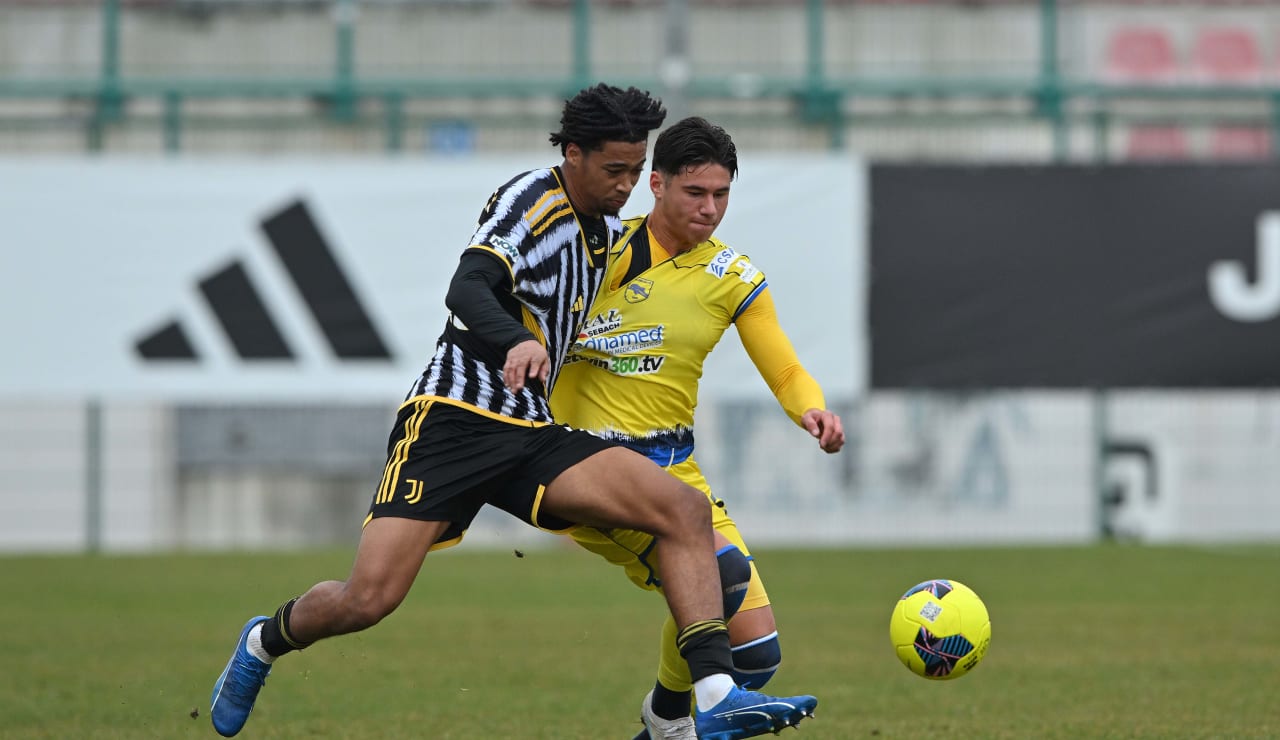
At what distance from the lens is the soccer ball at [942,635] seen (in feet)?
19.7

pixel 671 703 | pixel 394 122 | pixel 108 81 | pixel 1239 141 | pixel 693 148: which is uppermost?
pixel 108 81

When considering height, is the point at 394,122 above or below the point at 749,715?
above

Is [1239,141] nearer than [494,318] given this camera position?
No

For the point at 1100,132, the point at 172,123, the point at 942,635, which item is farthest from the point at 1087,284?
the point at 942,635

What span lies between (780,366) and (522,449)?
985mm

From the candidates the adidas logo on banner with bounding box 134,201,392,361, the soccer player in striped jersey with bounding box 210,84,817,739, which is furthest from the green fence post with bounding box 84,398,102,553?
the soccer player in striped jersey with bounding box 210,84,817,739

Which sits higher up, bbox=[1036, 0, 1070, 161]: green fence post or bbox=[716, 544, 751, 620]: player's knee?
bbox=[1036, 0, 1070, 161]: green fence post

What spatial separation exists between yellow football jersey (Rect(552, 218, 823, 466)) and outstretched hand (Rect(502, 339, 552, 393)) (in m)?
0.93

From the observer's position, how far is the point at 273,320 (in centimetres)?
1521

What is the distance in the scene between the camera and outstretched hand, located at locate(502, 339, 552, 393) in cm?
507

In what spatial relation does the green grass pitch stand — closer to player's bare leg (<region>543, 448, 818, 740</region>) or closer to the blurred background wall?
the blurred background wall

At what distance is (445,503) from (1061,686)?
3.49 meters

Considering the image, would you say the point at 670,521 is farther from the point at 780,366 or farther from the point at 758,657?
the point at 780,366

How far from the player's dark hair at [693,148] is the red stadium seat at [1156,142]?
11290 millimetres
